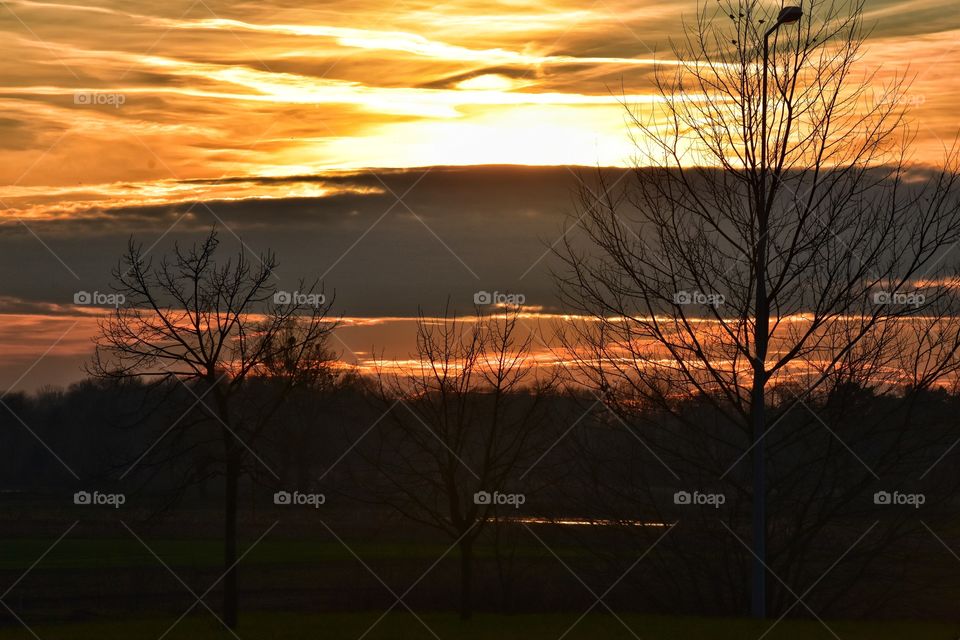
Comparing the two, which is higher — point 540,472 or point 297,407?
point 297,407

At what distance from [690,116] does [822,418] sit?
624 centimetres

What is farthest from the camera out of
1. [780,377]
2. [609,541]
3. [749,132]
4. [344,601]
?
[344,601]

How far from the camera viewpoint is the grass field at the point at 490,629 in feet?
49.3

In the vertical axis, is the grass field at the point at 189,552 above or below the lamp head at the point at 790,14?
below

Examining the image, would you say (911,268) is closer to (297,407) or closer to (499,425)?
(499,425)

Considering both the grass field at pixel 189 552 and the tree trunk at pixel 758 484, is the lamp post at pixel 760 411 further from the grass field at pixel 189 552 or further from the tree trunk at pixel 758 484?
the grass field at pixel 189 552

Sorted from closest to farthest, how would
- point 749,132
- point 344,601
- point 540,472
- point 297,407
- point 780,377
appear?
point 749,132, point 780,377, point 540,472, point 344,601, point 297,407

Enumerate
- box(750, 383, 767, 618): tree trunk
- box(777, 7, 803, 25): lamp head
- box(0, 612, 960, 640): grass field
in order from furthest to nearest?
box(750, 383, 767, 618): tree trunk
box(0, 612, 960, 640): grass field
box(777, 7, 803, 25): lamp head

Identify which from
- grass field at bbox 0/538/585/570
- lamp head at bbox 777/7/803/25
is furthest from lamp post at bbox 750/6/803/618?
grass field at bbox 0/538/585/570

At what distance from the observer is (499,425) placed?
24719 mm

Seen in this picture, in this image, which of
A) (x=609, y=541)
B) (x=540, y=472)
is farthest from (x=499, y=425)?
(x=609, y=541)

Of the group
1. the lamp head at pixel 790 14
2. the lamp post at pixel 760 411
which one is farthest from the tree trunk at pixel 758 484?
the lamp head at pixel 790 14

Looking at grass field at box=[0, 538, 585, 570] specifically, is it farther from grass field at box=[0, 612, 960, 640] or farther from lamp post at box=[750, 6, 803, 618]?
lamp post at box=[750, 6, 803, 618]

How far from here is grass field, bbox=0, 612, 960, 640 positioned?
15016 millimetres
